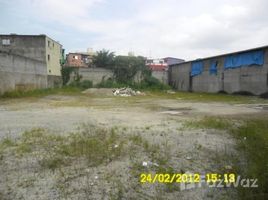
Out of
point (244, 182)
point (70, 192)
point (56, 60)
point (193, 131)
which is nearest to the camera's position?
point (70, 192)

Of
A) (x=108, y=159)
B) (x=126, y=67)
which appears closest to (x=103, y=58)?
(x=126, y=67)

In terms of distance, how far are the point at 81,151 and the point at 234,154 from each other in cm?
270

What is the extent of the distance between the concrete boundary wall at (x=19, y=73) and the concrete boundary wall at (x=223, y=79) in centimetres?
1512

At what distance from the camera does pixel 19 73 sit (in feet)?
52.2

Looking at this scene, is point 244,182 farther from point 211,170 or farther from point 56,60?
point 56,60

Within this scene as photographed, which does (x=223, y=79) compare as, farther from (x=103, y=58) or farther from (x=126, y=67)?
(x=103, y=58)

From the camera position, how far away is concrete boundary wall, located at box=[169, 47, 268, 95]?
15.4m

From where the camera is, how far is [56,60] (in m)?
26.2

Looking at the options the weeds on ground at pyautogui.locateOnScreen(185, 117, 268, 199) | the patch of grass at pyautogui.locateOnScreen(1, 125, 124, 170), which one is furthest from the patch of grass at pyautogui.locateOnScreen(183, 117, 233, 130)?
the patch of grass at pyautogui.locateOnScreen(1, 125, 124, 170)

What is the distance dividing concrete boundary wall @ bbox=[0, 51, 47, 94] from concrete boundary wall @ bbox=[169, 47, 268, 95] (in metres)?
15.1

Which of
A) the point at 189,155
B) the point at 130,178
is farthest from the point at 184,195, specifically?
the point at 189,155

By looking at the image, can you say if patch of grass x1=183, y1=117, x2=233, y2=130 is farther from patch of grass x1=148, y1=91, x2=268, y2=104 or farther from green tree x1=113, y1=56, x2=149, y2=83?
green tree x1=113, y1=56, x2=149, y2=83

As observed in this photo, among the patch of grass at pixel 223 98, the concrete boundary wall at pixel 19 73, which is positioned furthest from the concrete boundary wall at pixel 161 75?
the concrete boundary wall at pixel 19 73

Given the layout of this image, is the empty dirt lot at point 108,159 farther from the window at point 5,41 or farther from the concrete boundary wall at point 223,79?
the window at point 5,41
